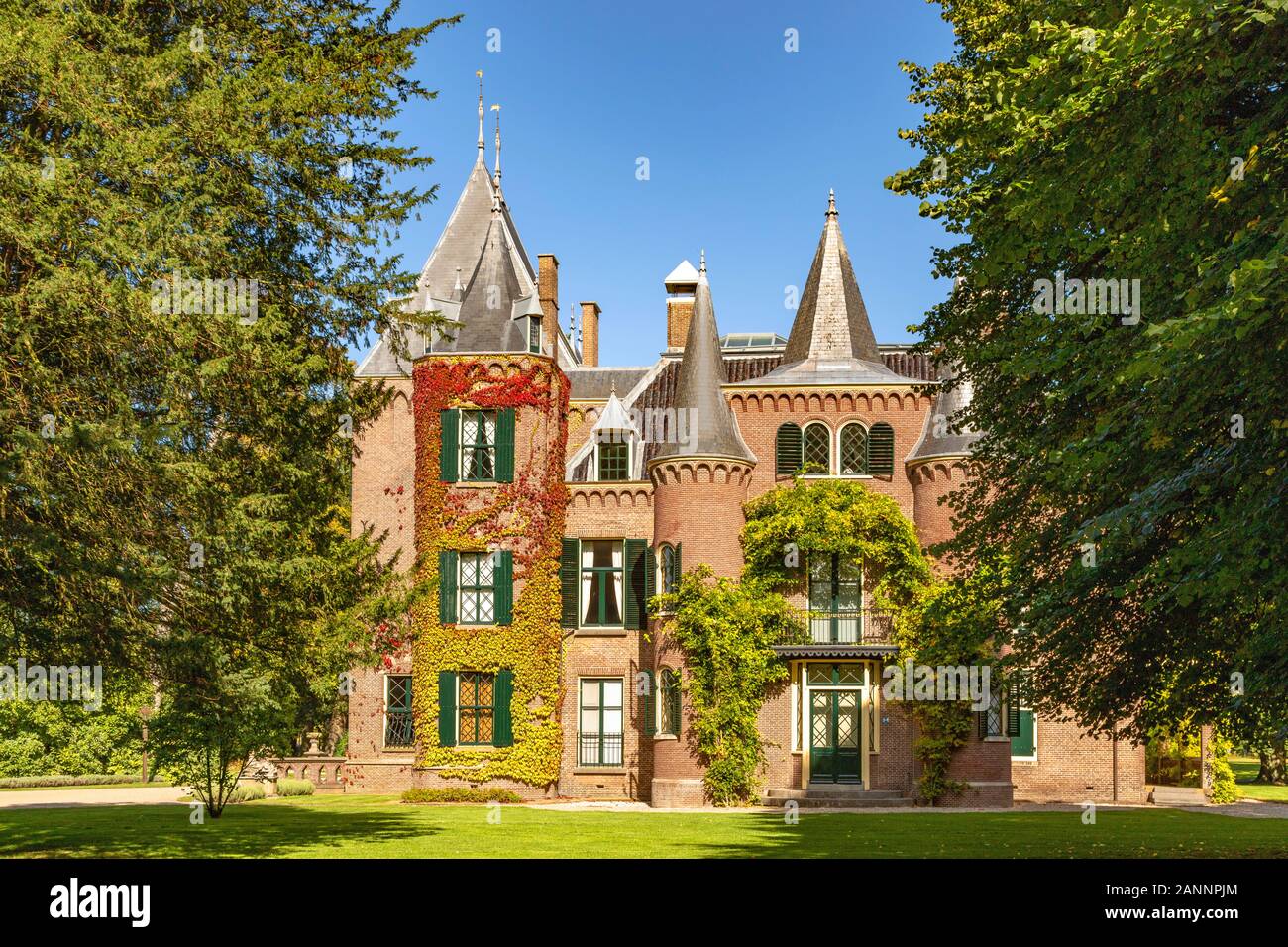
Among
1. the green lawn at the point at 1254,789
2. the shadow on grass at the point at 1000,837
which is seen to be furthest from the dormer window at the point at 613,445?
the green lawn at the point at 1254,789

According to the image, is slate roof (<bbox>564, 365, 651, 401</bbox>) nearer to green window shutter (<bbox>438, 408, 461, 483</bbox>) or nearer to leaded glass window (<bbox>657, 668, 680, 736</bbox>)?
green window shutter (<bbox>438, 408, 461, 483</bbox>)

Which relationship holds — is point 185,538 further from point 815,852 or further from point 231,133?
point 815,852

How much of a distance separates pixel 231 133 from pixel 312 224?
6.99ft

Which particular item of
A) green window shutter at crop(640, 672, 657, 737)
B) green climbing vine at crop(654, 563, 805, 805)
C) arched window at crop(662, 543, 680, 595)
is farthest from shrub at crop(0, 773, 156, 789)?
green climbing vine at crop(654, 563, 805, 805)

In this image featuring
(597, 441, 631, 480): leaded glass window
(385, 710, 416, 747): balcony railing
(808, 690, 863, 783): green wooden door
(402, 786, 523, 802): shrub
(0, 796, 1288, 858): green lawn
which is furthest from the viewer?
(597, 441, 631, 480): leaded glass window

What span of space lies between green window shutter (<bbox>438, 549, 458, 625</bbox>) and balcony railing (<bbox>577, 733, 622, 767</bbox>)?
13.7ft

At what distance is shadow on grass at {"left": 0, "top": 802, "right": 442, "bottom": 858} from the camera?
15.8 m

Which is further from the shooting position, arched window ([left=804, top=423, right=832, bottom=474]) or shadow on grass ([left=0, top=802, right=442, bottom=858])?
arched window ([left=804, top=423, right=832, bottom=474])

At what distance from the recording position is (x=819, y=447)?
29891mm

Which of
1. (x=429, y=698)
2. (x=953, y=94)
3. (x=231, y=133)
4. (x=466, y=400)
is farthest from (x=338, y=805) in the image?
(x=953, y=94)

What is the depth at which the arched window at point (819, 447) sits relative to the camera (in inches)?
1171

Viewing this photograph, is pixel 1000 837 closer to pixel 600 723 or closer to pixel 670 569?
pixel 670 569

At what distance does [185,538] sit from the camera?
15.1 metres

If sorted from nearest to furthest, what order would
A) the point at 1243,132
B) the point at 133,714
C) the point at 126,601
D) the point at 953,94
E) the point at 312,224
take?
the point at 1243,132, the point at 126,601, the point at 312,224, the point at 953,94, the point at 133,714
